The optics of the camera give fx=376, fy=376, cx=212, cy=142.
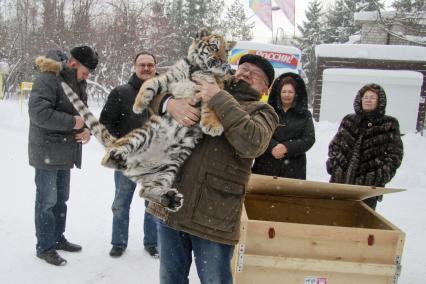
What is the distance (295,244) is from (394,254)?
2.10 feet

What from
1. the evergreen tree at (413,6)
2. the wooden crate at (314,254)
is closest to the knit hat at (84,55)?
the wooden crate at (314,254)

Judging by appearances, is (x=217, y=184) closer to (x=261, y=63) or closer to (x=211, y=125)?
(x=211, y=125)

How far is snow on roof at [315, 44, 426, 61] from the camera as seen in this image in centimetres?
1035

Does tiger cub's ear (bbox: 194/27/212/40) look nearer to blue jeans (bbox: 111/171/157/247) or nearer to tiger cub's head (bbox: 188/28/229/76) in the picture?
tiger cub's head (bbox: 188/28/229/76)

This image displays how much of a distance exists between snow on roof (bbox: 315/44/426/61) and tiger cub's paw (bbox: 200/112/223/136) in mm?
9792

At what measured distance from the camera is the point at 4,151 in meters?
8.66

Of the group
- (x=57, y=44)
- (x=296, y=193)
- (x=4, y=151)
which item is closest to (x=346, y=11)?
(x=57, y=44)

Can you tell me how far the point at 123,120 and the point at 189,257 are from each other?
197 cm

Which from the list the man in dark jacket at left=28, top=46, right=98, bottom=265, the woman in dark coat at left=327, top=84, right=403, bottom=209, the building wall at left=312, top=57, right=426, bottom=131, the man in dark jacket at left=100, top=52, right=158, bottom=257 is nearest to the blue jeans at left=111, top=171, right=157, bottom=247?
the man in dark jacket at left=100, top=52, right=158, bottom=257

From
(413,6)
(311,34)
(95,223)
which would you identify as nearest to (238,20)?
(311,34)

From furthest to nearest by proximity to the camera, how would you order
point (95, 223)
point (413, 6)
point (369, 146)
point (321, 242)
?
point (413, 6), point (95, 223), point (369, 146), point (321, 242)

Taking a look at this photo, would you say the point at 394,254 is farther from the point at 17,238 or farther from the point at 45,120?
the point at 17,238

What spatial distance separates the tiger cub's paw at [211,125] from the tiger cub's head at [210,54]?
392mm

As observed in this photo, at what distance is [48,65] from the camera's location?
345cm
